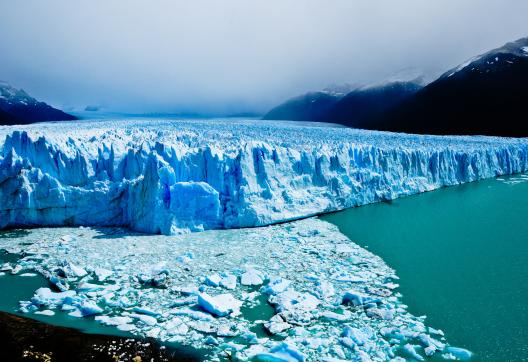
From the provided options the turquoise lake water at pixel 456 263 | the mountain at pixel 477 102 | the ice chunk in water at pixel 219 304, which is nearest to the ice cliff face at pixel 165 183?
the turquoise lake water at pixel 456 263

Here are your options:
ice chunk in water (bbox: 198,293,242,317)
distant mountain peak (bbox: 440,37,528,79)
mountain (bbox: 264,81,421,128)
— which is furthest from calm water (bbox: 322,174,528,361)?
mountain (bbox: 264,81,421,128)

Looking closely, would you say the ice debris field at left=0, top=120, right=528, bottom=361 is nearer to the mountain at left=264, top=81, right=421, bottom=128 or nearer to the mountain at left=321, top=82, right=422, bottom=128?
the mountain at left=321, top=82, right=422, bottom=128

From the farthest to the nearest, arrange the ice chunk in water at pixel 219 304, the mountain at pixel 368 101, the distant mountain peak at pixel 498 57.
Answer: the mountain at pixel 368 101, the distant mountain peak at pixel 498 57, the ice chunk in water at pixel 219 304

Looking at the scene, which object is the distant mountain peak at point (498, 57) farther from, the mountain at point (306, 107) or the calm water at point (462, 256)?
the calm water at point (462, 256)

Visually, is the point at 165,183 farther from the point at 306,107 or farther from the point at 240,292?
the point at 306,107

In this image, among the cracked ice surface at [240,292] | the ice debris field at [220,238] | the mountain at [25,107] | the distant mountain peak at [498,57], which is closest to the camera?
the cracked ice surface at [240,292]

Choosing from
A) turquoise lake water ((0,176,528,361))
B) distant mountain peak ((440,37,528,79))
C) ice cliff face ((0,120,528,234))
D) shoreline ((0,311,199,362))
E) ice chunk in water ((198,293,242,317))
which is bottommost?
shoreline ((0,311,199,362))
